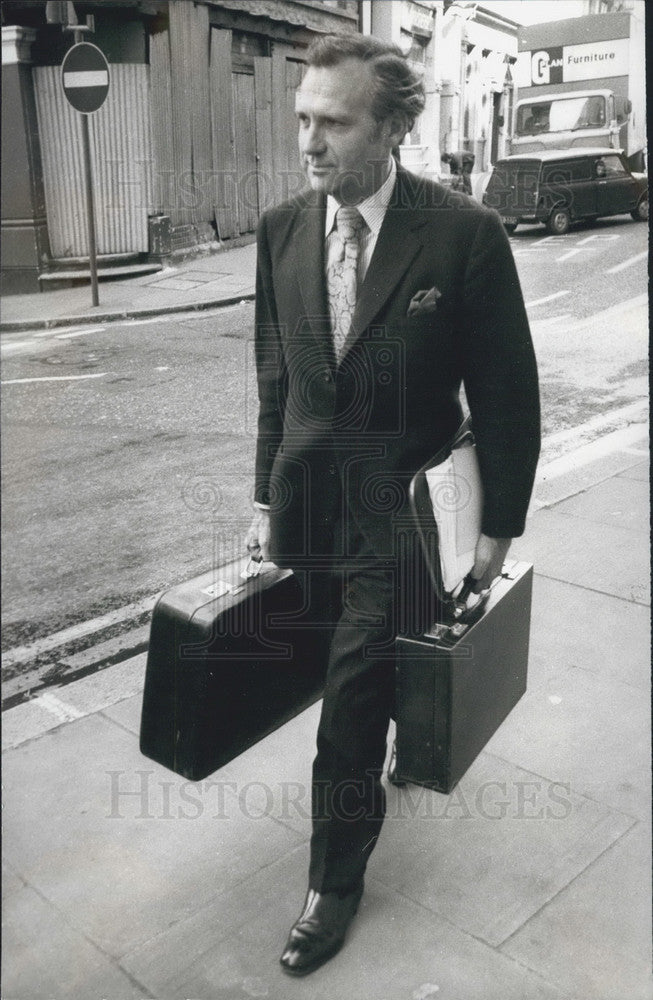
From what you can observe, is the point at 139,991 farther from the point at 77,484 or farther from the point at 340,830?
the point at 77,484

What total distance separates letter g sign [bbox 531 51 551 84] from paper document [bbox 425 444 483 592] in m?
1.10

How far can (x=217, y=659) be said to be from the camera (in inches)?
86.0

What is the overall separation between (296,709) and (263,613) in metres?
0.40

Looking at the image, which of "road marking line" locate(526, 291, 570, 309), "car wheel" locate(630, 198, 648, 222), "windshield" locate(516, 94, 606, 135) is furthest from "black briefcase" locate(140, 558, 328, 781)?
"car wheel" locate(630, 198, 648, 222)

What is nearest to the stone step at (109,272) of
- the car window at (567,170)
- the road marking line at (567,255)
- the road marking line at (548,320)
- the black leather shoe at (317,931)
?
the black leather shoe at (317,931)

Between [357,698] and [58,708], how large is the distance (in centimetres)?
138

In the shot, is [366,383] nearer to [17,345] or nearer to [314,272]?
[314,272]

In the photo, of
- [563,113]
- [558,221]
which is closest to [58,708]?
[563,113]

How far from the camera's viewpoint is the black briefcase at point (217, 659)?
217 cm

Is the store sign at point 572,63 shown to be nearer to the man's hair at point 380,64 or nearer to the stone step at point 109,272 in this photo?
the man's hair at point 380,64

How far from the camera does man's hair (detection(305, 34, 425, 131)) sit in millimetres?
1875

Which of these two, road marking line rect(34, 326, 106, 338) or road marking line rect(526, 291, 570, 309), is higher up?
road marking line rect(34, 326, 106, 338)

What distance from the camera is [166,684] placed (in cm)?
222

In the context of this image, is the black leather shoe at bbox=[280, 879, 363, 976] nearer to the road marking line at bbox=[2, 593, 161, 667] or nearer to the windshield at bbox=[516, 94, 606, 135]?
the road marking line at bbox=[2, 593, 161, 667]
